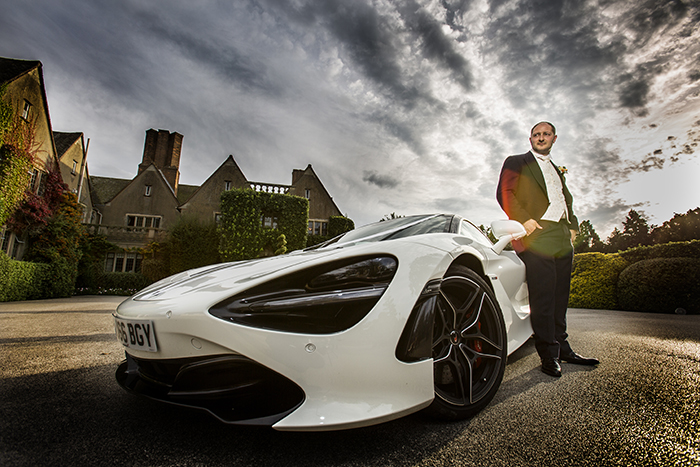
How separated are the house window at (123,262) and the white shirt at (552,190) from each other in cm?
2204

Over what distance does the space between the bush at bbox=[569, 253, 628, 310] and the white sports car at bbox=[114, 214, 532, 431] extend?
31.5 feet

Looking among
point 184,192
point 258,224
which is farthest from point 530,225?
point 184,192

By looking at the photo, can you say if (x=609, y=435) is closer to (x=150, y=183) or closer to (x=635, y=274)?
(x=635, y=274)

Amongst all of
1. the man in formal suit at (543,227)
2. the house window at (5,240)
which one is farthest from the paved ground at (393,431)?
the house window at (5,240)

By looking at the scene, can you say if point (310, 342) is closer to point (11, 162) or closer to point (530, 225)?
point (530, 225)

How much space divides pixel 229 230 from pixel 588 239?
53.9 m

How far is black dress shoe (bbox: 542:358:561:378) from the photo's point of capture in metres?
2.28

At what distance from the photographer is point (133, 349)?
4.60 feet

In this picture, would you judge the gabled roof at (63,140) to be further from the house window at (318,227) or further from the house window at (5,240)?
the house window at (318,227)

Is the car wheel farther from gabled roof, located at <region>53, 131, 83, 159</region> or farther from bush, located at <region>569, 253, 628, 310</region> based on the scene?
gabled roof, located at <region>53, 131, 83, 159</region>

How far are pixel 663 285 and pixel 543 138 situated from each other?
732 centimetres

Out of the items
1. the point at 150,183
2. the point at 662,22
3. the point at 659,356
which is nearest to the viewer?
the point at 659,356

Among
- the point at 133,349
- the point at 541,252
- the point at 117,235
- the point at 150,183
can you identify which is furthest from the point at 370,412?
the point at 150,183

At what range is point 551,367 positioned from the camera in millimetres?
2324
